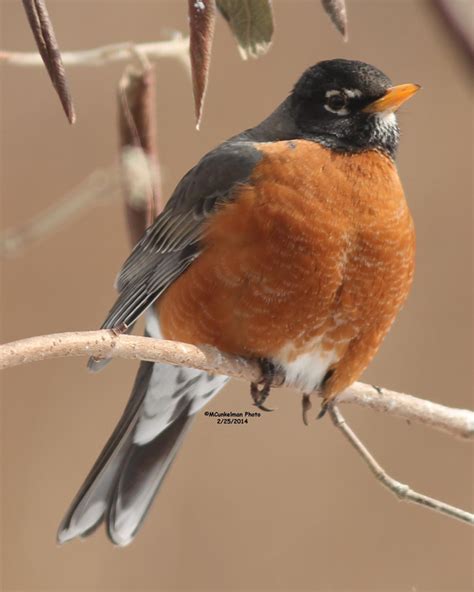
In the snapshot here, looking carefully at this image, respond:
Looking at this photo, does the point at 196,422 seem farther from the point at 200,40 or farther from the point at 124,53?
the point at 200,40

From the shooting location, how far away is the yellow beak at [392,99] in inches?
104

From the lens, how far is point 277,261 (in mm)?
2480

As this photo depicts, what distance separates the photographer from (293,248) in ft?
8.14

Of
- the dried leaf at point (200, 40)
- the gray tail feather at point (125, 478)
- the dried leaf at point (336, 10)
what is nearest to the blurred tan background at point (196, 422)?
the gray tail feather at point (125, 478)

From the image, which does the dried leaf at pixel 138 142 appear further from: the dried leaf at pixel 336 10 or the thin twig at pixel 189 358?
the dried leaf at pixel 336 10

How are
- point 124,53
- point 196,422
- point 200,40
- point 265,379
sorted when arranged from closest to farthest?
point 200,40 < point 124,53 < point 265,379 < point 196,422

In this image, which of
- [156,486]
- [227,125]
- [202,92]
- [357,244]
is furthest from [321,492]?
[202,92]

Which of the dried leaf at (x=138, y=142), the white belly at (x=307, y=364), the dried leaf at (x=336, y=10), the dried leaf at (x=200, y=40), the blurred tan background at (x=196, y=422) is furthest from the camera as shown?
the blurred tan background at (x=196, y=422)

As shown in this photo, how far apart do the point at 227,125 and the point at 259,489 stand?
1716mm

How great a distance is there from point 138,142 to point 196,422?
201 centimetres

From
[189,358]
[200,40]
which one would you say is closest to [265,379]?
[189,358]

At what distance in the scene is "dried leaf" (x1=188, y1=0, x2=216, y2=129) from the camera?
49.5 inches

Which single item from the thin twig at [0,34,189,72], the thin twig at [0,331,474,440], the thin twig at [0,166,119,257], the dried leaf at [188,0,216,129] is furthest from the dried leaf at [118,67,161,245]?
the dried leaf at [188,0,216,129]

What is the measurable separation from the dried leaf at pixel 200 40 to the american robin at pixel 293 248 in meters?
1.09
